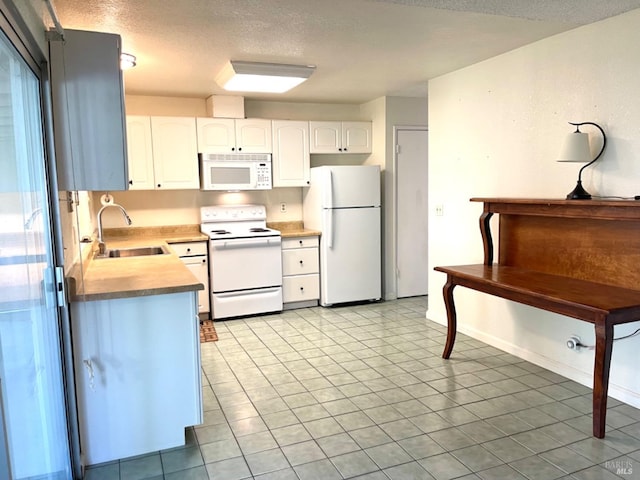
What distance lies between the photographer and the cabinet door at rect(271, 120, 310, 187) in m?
5.25

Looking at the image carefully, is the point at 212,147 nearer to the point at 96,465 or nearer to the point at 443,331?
the point at 443,331

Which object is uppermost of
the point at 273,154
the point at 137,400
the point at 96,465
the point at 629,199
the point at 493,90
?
the point at 493,90

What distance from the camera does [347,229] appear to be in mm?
5227

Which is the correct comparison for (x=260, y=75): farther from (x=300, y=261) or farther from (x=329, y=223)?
(x=300, y=261)

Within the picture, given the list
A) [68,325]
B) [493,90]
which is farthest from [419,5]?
[68,325]

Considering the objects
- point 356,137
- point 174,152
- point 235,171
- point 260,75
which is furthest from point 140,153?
point 356,137

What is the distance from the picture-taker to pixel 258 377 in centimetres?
338

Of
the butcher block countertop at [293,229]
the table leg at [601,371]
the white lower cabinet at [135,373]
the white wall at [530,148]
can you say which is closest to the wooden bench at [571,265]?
the table leg at [601,371]

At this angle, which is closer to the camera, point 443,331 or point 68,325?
point 68,325

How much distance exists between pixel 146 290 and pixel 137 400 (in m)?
0.57

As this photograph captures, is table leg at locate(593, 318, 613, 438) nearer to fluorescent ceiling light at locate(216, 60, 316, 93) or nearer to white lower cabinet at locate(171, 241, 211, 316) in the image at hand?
fluorescent ceiling light at locate(216, 60, 316, 93)

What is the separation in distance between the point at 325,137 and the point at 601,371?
12.5 feet

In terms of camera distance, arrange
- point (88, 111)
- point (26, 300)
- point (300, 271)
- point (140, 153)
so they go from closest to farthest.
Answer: point (26, 300) → point (88, 111) → point (140, 153) → point (300, 271)

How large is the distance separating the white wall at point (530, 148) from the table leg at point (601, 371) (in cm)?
53
